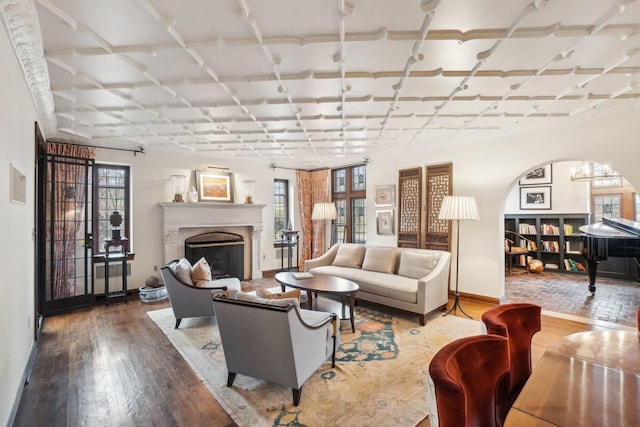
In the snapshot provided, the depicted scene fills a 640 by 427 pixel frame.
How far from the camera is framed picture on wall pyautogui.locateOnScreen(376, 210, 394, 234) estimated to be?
241 inches

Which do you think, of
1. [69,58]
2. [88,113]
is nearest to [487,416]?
[69,58]

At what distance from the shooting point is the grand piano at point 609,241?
180 inches

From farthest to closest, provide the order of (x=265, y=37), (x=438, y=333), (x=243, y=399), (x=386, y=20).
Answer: (x=438, y=333)
(x=243, y=399)
(x=265, y=37)
(x=386, y=20)

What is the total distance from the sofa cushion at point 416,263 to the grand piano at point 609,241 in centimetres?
298

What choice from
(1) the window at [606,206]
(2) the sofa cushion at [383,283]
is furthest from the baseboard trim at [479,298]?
(1) the window at [606,206]

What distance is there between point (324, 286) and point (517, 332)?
248 centimetres

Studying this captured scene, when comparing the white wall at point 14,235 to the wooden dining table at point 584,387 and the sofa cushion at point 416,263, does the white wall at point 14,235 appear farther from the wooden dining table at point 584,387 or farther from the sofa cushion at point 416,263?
the sofa cushion at point 416,263

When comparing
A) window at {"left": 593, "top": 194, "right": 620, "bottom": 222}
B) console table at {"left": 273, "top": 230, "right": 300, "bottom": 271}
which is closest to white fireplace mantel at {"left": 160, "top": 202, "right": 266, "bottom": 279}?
console table at {"left": 273, "top": 230, "right": 300, "bottom": 271}

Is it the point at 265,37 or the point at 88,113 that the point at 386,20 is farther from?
the point at 88,113

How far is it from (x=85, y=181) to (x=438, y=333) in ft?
18.5

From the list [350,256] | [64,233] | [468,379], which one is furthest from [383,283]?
[64,233]

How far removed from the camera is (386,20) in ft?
6.32

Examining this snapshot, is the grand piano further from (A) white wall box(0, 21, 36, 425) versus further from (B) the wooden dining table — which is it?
(A) white wall box(0, 21, 36, 425)

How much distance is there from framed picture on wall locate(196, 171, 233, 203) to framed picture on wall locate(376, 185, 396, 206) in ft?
10.6
